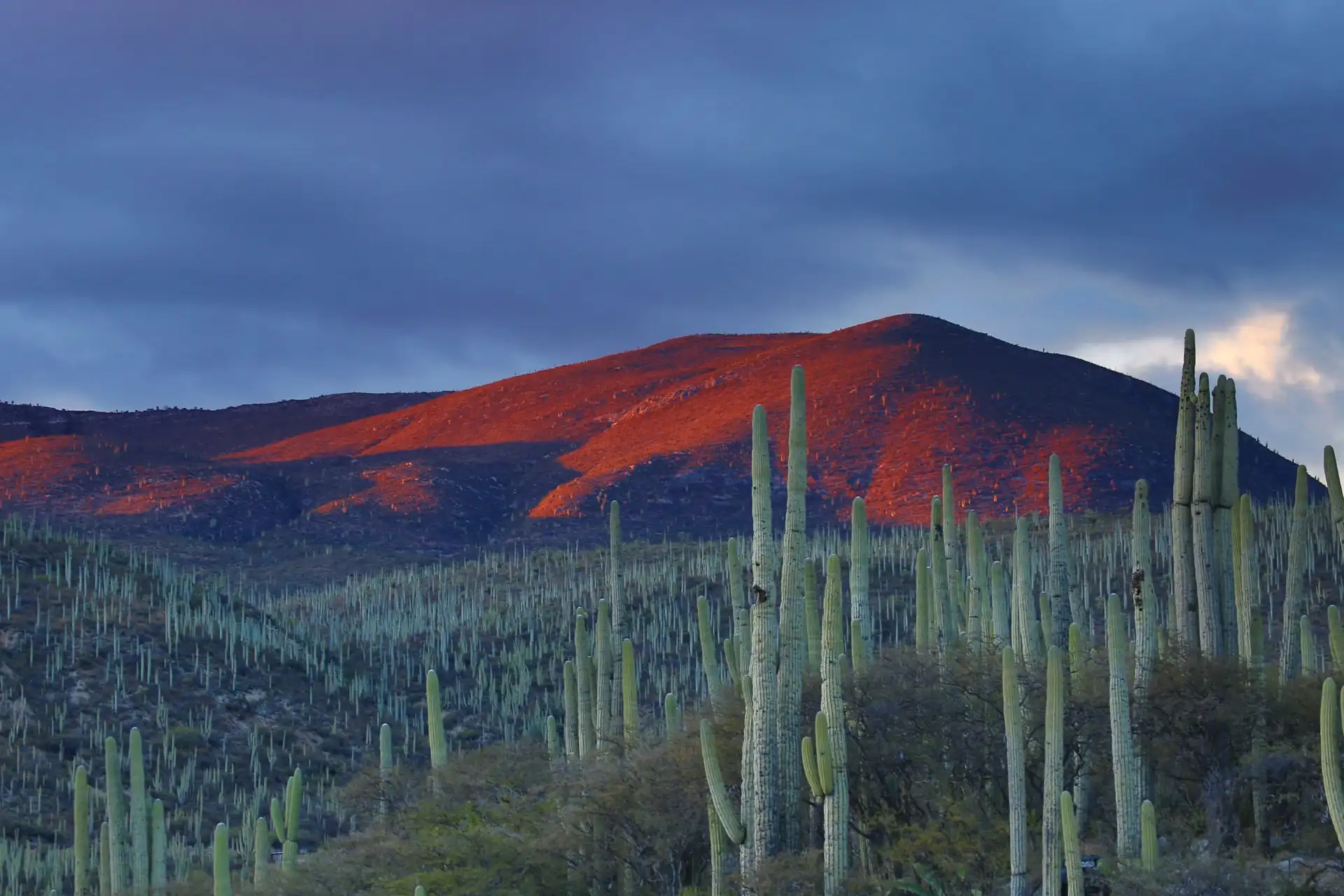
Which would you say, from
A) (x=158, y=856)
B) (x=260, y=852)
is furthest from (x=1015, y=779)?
(x=158, y=856)

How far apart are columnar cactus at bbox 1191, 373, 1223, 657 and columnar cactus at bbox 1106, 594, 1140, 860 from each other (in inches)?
166

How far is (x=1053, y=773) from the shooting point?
18.4 meters

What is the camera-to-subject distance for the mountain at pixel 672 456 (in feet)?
298

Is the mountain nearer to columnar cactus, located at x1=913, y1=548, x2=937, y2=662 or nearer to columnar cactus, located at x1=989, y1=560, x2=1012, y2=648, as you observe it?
columnar cactus, located at x1=913, y1=548, x2=937, y2=662

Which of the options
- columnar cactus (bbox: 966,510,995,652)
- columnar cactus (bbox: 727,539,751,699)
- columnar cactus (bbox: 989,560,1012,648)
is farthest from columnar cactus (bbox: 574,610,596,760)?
columnar cactus (bbox: 989,560,1012,648)

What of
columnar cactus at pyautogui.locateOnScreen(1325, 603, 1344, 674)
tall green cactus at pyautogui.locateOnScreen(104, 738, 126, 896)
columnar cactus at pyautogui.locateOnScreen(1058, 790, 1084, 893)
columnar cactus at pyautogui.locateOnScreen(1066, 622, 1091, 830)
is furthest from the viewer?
tall green cactus at pyautogui.locateOnScreen(104, 738, 126, 896)

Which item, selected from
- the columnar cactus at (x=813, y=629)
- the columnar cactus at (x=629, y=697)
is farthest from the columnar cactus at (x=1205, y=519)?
the columnar cactus at (x=629, y=697)

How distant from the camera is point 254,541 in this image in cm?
9431

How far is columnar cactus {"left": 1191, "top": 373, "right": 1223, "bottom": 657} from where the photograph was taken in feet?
75.1

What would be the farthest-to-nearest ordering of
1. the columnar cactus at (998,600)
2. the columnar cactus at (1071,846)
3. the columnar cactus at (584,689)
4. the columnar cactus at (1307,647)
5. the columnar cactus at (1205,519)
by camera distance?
the columnar cactus at (584,689) < the columnar cactus at (998,600) < the columnar cactus at (1307,647) < the columnar cactus at (1205,519) < the columnar cactus at (1071,846)

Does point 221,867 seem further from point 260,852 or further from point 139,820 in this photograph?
point 139,820

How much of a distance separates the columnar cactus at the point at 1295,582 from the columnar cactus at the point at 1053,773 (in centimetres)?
683

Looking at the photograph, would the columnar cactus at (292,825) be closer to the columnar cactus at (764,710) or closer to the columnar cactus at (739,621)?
the columnar cactus at (739,621)

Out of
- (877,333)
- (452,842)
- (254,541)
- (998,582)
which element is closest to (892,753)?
(998,582)
